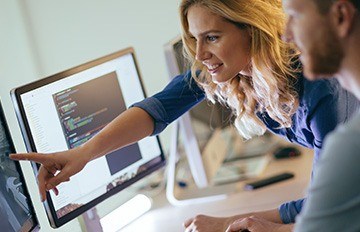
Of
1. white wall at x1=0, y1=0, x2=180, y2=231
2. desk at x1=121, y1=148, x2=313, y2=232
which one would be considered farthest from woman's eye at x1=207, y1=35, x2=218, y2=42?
white wall at x1=0, y1=0, x2=180, y2=231

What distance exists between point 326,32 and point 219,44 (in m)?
0.65

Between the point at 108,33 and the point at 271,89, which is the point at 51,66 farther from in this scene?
the point at 271,89

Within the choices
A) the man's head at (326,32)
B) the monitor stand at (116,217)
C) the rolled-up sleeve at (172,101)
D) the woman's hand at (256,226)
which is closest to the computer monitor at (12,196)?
the monitor stand at (116,217)

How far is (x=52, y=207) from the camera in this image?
5.59ft

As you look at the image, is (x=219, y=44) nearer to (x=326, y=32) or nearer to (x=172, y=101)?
(x=172, y=101)

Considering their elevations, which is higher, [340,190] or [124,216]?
[340,190]

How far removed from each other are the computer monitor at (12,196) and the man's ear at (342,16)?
2.65ft

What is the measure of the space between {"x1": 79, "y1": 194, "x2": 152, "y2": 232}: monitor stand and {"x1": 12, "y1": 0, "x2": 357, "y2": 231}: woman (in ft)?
0.69

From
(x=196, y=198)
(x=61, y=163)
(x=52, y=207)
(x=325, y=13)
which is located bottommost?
(x=196, y=198)

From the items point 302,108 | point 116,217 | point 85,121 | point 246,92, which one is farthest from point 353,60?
point 116,217

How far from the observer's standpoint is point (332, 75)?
1118mm

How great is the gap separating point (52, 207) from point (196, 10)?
0.58 m

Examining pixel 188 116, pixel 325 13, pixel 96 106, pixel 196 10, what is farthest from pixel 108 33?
pixel 325 13

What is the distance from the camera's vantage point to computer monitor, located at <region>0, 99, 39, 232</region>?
1.53 metres
